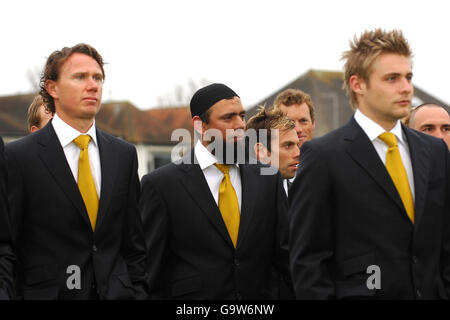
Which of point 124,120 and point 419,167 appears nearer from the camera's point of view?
point 419,167

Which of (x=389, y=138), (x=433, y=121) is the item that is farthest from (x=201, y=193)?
(x=433, y=121)

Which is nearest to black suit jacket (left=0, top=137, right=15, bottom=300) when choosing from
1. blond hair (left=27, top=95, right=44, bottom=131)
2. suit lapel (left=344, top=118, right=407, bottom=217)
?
suit lapel (left=344, top=118, right=407, bottom=217)

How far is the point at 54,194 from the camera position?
507 cm

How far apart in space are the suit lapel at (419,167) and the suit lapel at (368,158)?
0.37 ft

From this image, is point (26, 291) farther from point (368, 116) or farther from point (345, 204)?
point (368, 116)

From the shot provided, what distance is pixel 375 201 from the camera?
15.4ft

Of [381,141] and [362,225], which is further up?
[381,141]

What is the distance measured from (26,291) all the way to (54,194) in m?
0.69

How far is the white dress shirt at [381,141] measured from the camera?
15.9ft

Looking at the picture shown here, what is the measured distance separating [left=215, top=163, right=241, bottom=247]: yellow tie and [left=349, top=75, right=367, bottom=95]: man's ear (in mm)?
1269

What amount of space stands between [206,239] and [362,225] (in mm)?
1278

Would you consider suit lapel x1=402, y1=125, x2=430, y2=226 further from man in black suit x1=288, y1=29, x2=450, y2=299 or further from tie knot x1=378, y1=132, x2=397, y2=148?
tie knot x1=378, y1=132, x2=397, y2=148

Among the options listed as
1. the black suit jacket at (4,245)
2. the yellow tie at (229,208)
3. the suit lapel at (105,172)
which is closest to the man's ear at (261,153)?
the yellow tie at (229,208)

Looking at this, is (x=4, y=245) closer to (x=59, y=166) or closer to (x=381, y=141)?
(x=59, y=166)
